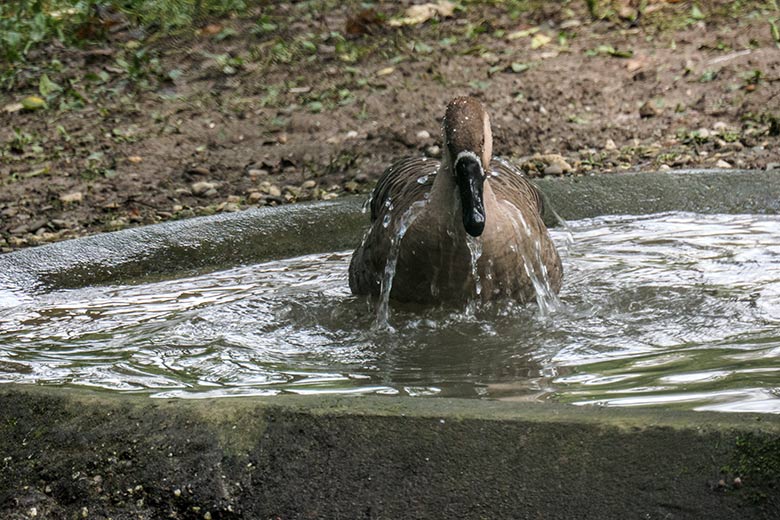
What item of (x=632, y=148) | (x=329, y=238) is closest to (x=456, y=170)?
(x=329, y=238)

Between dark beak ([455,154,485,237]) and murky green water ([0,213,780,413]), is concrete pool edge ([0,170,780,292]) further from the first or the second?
dark beak ([455,154,485,237])

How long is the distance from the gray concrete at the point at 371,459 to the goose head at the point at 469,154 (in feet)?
5.10

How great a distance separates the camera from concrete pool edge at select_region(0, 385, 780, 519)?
2.56 m

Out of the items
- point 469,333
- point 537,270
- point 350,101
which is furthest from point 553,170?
point 469,333

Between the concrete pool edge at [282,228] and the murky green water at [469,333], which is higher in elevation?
the concrete pool edge at [282,228]

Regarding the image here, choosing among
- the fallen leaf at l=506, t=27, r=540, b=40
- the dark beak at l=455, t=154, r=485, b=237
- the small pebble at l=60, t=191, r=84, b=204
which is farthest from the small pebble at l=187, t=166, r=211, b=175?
the dark beak at l=455, t=154, r=485, b=237

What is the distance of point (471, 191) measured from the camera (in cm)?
443

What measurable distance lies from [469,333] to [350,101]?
5236mm

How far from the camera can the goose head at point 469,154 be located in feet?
14.4

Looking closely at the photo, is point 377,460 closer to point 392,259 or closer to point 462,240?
point 462,240

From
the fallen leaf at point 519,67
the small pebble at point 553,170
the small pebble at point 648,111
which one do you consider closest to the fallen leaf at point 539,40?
the fallen leaf at point 519,67

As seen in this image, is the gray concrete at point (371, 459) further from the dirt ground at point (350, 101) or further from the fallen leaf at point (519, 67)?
the fallen leaf at point (519, 67)

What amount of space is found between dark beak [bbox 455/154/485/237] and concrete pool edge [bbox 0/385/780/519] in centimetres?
148

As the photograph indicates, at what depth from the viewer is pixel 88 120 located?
9.78 meters
